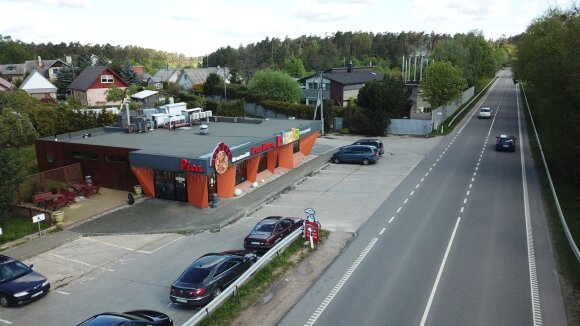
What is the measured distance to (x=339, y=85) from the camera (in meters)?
65.2

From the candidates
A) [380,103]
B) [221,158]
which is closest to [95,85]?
[380,103]

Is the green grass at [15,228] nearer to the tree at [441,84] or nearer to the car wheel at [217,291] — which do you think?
the car wheel at [217,291]

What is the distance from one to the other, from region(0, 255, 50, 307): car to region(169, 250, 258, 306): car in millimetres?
4931

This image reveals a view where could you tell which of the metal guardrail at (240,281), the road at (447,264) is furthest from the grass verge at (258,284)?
the road at (447,264)

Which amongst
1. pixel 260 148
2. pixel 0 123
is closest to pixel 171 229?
pixel 260 148

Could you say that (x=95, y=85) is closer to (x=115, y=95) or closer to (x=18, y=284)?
(x=115, y=95)

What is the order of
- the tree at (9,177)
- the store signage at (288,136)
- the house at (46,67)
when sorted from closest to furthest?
1. the tree at (9,177)
2. the store signage at (288,136)
3. the house at (46,67)

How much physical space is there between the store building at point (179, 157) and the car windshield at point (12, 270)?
940 cm

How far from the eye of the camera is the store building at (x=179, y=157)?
25375 millimetres

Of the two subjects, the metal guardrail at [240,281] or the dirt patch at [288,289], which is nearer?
the metal guardrail at [240,281]

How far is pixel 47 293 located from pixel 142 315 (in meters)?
5.49

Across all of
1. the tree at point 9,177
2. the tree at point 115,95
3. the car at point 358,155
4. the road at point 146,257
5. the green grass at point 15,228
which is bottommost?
the road at point 146,257

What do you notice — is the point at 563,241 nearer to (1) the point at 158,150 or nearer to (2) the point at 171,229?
(2) the point at 171,229

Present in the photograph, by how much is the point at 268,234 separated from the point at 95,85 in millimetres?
57801
